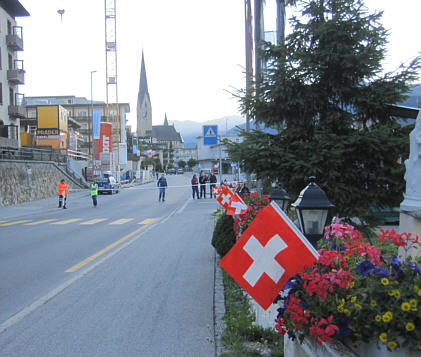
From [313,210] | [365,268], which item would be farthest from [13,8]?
[365,268]

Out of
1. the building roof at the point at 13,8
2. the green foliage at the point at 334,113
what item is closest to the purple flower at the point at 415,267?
the green foliage at the point at 334,113

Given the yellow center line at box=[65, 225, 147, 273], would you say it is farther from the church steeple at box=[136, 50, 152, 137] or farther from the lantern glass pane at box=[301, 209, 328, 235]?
the church steeple at box=[136, 50, 152, 137]

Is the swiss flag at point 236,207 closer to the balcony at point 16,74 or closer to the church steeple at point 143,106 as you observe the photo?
the balcony at point 16,74

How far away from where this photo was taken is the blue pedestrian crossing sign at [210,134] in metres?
17.5

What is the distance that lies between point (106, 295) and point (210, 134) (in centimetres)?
1158

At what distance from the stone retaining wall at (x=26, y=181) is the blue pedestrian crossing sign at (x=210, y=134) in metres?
17.7

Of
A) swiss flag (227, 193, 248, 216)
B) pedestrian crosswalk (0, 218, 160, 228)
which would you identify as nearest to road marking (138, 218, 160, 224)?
pedestrian crosswalk (0, 218, 160, 228)

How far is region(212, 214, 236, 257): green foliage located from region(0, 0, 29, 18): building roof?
127 feet

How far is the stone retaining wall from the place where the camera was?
98.1ft

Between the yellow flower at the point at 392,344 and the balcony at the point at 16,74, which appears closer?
the yellow flower at the point at 392,344

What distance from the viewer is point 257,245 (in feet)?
10.5

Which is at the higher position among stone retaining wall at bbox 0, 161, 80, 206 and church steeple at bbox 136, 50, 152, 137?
church steeple at bbox 136, 50, 152, 137

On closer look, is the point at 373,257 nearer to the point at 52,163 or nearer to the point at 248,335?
the point at 248,335

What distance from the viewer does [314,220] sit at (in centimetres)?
389
